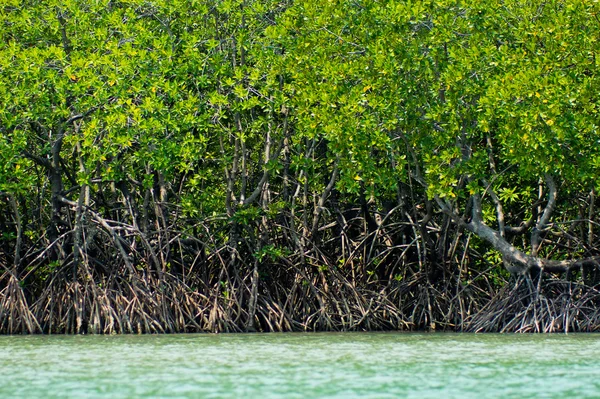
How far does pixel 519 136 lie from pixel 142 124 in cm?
379

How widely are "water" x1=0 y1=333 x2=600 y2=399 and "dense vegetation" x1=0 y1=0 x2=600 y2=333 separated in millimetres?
1142

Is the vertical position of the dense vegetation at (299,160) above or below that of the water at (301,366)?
above

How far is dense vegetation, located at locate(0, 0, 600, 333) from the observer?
36.8ft

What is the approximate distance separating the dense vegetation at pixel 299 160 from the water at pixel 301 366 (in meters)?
1.14

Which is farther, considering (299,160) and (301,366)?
(299,160)

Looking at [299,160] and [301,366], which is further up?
[299,160]

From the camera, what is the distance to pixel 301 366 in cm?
847

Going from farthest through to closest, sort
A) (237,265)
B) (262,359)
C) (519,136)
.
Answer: (237,265)
(519,136)
(262,359)

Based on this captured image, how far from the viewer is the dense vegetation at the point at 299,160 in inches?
442

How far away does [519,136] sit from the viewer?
10.7 meters

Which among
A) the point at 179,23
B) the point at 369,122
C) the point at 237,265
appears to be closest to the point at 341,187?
the point at 369,122

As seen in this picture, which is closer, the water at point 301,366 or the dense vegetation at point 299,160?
the water at point 301,366

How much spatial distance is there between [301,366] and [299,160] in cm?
426

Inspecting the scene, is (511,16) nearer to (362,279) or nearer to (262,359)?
(362,279)
